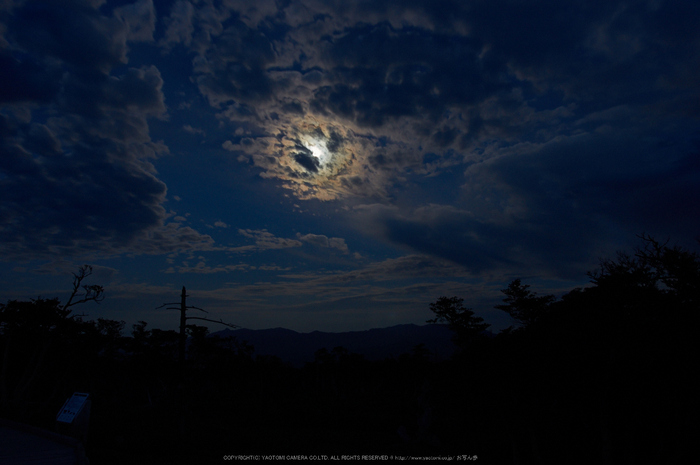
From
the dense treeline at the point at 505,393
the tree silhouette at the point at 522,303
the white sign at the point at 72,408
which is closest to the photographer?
the white sign at the point at 72,408

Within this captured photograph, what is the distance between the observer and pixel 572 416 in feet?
76.0

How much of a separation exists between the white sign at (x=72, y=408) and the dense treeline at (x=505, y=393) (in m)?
7.73

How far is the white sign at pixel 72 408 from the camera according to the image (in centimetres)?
966

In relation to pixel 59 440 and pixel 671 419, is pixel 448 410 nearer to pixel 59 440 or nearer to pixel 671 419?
pixel 671 419

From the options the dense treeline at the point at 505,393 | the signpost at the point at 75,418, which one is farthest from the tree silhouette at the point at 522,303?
the signpost at the point at 75,418

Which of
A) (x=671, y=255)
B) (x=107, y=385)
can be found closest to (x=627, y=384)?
(x=671, y=255)

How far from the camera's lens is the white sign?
380 inches

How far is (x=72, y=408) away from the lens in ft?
32.3

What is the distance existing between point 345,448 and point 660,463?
21.3 m

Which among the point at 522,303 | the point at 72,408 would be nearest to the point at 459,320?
the point at 522,303

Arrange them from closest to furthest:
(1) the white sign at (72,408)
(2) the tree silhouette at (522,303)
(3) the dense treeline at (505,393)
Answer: (1) the white sign at (72,408), (3) the dense treeline at (505,393), (2) the tree silhouette at (522,303)

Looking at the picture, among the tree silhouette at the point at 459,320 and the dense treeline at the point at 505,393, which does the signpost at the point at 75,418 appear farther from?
the tree silhouette at the point at 459,320

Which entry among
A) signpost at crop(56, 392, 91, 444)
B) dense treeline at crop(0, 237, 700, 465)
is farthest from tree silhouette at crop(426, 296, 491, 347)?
signpost at crop(56, 392, 91, 444)

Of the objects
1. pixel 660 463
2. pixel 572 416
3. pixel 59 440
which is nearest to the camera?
pixel 59 440
